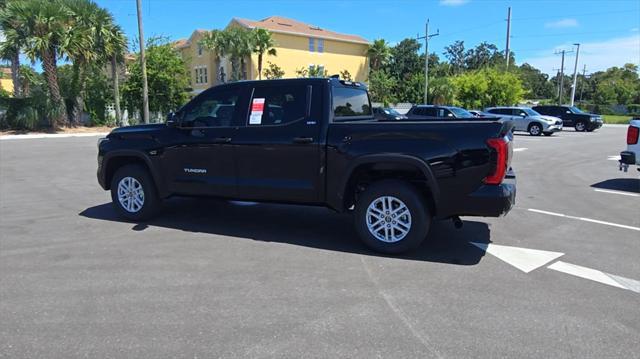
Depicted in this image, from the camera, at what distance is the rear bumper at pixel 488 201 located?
472cm

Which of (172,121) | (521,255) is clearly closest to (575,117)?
(521,255)

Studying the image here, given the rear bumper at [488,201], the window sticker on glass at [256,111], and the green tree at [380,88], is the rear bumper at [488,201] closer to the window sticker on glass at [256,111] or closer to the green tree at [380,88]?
the window sticker on glass at [256,111]

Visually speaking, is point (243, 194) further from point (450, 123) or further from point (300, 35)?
point (300, 35)

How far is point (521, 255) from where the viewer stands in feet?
17.3

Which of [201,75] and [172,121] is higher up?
[201,75]

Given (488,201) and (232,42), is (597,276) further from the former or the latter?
(232,42)

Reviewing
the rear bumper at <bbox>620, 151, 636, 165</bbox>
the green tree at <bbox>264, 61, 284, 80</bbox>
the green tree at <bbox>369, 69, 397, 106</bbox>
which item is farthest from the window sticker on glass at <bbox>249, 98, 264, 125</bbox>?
the green tree at <bbox>369, 69, 397, 106</bbox>

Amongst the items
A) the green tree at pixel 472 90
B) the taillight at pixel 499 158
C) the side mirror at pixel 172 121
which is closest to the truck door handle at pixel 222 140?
the side mirror at pixel 172 121

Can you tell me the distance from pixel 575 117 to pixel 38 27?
33.0m

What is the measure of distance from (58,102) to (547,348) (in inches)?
1217

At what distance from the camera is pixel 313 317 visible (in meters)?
3.72

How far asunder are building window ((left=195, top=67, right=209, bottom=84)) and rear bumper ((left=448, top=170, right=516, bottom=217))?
50437 mm

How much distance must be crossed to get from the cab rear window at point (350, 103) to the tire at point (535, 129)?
74.1 feet

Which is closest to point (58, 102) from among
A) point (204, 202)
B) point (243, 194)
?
point (204, 202)
